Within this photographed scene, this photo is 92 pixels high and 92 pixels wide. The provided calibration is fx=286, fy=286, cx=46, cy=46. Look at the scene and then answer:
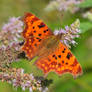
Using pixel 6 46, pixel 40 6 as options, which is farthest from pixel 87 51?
pixel 6 46

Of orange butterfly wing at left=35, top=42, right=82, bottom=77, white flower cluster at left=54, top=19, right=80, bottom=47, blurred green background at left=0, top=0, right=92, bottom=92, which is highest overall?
blurred green background at left=0, top=0, right=92, bottom=92

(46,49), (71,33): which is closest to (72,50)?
(46,49)

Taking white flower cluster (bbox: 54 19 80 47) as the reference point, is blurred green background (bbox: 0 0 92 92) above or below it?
above

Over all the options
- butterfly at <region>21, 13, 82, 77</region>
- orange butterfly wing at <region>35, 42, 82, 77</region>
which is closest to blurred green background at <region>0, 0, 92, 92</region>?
butterfly at <region>21, 13, 82, 77</region>

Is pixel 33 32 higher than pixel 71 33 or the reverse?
higher

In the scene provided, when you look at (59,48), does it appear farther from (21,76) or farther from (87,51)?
(87,51)

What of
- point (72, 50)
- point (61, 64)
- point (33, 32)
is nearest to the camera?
point (61, 64)

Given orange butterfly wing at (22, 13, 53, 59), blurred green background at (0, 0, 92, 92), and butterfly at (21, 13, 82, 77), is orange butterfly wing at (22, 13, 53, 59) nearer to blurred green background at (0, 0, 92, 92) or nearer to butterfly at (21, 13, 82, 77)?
butterfly at (21, 13, 82, 77)

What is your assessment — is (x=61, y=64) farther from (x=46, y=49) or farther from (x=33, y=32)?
(x=33, y=32)
